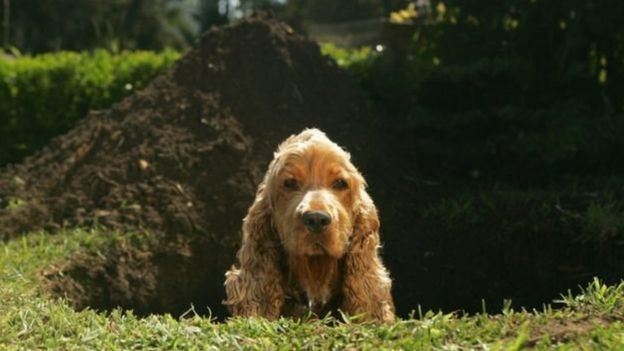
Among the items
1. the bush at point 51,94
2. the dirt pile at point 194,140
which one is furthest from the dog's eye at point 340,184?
the bush at point 51,94

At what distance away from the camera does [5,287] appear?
5742mm

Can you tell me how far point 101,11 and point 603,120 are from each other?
22647 mm

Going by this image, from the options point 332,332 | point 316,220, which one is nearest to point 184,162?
point 316,220

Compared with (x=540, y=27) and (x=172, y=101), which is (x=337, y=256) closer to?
→ (x=172, y=101)

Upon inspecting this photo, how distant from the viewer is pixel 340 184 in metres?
5.56

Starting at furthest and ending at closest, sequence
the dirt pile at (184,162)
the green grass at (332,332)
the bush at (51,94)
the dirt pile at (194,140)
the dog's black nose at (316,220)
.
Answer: the bush at (51,94) < the dirt pile at (194,140) < the dirt pile at (184,162) < the dog's black nose at (316,220) < the green grass at (332,332)

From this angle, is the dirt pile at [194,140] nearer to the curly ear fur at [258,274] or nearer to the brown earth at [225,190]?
the brown earth at [225,190]

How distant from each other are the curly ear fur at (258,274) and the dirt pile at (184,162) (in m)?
1.67

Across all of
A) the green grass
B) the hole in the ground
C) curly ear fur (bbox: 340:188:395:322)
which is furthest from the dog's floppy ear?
the hole in the ground

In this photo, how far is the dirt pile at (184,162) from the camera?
770cm

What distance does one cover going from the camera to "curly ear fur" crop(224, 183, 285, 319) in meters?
5.59

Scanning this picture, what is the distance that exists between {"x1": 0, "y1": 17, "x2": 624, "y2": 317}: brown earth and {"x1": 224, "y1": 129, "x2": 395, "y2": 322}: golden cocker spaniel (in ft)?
6.03

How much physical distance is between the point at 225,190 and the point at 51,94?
4776mm

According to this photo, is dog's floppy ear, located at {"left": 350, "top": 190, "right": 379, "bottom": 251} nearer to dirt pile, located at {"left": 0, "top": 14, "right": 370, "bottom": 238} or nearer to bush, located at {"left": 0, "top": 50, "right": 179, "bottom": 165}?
dirt pile, located at {"left": 0, "top": 14, "right": 370, "bottom": 238}
